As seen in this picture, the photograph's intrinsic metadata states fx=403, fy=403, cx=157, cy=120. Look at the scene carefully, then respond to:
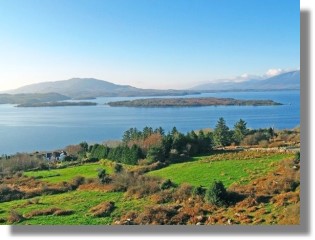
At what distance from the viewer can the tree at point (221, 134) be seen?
8109 mm

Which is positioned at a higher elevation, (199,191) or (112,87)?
(112,87)

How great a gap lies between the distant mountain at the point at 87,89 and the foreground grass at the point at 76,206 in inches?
65.7

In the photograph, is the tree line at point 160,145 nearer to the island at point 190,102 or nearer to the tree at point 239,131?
the tree at point 239,131

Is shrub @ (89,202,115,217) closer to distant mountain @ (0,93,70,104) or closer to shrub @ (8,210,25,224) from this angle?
shrub @ (8,210,25,224)

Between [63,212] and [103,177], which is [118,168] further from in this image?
[63,212]

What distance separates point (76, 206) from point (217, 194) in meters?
1.80

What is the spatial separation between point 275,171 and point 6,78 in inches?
161

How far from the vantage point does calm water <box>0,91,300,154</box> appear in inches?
289

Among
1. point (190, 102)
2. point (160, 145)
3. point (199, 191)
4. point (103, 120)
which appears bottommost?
point (199, 191)

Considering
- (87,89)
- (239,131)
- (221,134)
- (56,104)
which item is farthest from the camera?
(239,131)

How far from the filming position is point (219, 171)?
19.6 feet

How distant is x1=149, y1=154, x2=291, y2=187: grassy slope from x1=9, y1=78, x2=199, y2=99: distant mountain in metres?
1.26

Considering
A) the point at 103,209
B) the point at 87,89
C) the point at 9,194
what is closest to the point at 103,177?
the point at 103,209

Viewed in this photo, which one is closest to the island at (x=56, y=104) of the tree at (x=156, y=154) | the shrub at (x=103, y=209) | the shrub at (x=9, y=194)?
the shrub at (x=9, y=194)
